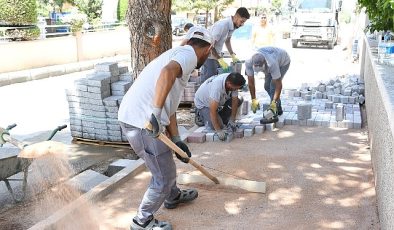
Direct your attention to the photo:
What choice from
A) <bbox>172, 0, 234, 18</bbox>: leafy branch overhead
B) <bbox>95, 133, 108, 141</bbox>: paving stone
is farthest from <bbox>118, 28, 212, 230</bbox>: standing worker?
<bbox>172, 0, 234, 18</bbox>: leafy branch overhead

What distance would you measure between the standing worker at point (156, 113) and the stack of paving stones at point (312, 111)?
266cm

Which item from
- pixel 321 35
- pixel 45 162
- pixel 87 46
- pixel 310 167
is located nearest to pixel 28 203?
pixel 45 162

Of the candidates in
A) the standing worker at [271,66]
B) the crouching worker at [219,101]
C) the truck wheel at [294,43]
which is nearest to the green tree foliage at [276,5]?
the truck wheel at [294,43]

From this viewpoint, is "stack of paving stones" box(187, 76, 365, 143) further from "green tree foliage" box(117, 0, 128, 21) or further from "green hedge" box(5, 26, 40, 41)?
"green tree foliage" box(117, 0, 128, 21)

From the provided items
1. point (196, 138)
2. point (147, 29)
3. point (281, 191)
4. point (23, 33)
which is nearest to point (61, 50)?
point (23, 33)

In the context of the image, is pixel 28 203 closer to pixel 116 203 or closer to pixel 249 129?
pixel 116 203

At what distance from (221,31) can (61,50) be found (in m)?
9.72

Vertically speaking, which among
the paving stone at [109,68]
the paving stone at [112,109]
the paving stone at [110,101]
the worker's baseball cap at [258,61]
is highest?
the worker's baseball cap at [258,61]

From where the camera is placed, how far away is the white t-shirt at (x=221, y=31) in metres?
7.68

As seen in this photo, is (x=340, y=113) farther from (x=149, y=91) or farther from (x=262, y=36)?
(x=262, y=36)

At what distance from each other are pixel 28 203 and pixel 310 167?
316cm

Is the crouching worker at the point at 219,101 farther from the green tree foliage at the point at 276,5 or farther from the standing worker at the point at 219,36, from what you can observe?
the green tree foliage at the point at 276,5

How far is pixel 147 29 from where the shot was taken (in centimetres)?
634

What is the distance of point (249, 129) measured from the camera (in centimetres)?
663
